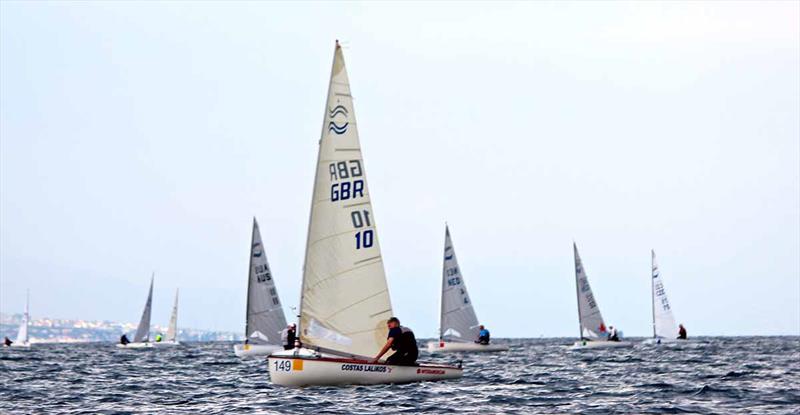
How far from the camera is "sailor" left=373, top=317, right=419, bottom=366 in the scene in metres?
28.7

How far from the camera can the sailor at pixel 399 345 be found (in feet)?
94.1

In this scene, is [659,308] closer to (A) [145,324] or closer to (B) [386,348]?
(A) [145,324]

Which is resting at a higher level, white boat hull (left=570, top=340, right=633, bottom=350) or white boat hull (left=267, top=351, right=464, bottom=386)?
white boat hull (left=570, top=340, right=633, bottom=350)

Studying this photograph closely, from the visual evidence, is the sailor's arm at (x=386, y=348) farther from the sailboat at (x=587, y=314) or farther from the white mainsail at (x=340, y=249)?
the sailboat at (x=587, y=314)

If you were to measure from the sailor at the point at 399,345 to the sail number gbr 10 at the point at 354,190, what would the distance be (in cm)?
220

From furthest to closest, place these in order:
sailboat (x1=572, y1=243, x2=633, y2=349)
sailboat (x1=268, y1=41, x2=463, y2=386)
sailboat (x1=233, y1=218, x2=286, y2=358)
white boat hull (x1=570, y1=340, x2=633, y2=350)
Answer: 1. sailboat (x1=572, y1=243, x2=633, y2=349)
2. white boat hull (x1=570, y1=340, x2=633, y2=350)
3. sailboat (x1=233, y1=218, x2=286, y2=358)
4. sailboat (x1=268, y1=41, x2=463, y2=386)

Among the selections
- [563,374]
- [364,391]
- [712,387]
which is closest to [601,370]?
[563,374]

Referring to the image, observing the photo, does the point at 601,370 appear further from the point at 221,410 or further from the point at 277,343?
the point at 277,343

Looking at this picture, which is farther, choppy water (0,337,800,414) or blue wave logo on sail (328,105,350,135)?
blue wave logo on sail (328,105,350,135)

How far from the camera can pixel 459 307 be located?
221ft

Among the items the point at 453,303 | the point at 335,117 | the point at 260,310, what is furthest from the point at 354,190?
the point at 453,303

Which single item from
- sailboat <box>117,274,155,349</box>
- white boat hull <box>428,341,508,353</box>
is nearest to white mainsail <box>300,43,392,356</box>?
white boat hull <box>428,341,508,353</box>

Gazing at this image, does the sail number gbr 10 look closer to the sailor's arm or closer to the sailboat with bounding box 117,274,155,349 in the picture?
the sailor's arm

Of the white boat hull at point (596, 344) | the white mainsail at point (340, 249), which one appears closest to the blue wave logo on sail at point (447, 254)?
the white boat hull at point (596, 344)
